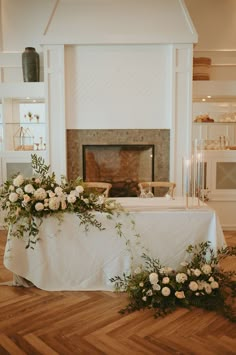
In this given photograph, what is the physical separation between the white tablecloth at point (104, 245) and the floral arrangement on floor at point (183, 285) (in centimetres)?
8

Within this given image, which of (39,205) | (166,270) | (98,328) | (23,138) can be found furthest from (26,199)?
(23,138)

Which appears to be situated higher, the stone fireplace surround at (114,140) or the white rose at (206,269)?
the stone fireplace surround at (114,140)

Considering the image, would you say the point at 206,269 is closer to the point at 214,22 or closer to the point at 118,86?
the point at 118,86

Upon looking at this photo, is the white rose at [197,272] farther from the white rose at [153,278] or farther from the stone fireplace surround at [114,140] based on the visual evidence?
the stone fireplace surround at [114,140]

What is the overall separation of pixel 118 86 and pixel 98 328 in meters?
3.32

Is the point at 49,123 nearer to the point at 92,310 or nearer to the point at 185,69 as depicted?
the point at 185,69

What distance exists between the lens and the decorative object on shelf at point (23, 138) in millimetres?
5398

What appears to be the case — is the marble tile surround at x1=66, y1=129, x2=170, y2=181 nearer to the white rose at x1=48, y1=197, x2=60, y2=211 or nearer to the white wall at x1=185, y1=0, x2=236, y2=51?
the white wall at x1=185, y1=0, x2=236, y2=51

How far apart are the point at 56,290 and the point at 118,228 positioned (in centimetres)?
80

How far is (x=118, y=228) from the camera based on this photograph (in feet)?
9.53

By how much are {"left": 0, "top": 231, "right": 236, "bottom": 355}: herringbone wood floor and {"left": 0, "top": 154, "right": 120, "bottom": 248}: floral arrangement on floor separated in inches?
22.1

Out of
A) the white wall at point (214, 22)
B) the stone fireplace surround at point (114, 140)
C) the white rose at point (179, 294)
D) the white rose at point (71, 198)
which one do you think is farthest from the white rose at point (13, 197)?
the white wall at point (214, 22)

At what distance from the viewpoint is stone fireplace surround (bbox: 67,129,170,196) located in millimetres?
4891

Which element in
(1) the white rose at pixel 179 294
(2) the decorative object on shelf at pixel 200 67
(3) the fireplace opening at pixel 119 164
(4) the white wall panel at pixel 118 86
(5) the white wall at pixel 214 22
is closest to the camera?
(1) the white rose at pixel 179 294
